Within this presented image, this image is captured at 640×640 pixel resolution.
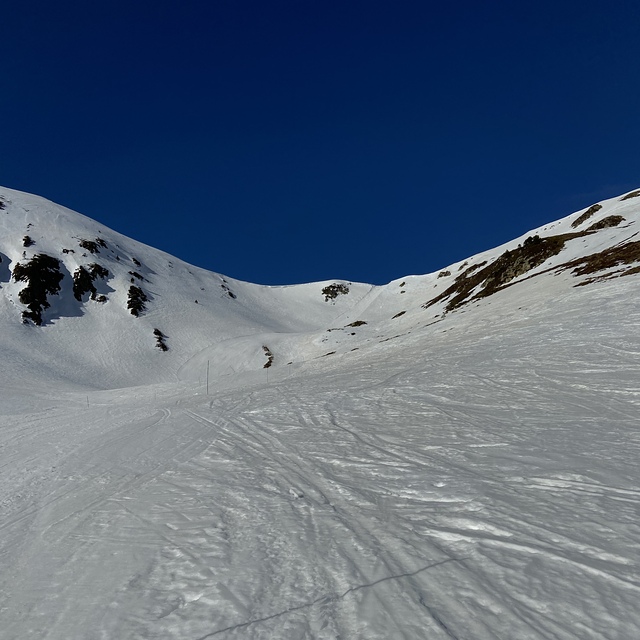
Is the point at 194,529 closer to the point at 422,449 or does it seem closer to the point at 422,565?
the point at 422,565

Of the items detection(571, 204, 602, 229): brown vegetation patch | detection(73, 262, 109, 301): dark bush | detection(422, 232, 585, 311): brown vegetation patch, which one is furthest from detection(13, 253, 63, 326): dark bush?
detection(571, 204, 602, 229): brown vegetation patch

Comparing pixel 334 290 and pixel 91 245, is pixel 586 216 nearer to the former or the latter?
pixel 334 290

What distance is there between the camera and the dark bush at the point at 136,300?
77062 millimetres

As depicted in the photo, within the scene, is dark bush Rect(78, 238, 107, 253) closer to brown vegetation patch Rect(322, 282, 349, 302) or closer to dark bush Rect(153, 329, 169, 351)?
dark bush Rect(153, 329, 169, 351)

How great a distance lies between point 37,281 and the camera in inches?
2822

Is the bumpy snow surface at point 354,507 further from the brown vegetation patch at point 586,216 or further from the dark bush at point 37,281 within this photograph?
the brown vegetation patch at point 586,216

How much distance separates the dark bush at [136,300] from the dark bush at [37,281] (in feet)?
37.8

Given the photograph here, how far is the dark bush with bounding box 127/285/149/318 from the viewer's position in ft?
253

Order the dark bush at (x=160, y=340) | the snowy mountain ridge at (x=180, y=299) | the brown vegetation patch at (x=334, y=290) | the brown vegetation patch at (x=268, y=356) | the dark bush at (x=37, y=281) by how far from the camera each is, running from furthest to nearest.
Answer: the brown vegetation patch at (x=334, y=290)
the dark bush at (x=160, y=340)
the dark bush at (x=37, y=281)
the brown vegetation patch at (x=268, y=356)
the snowy mountain ridge at (x=180, y=299)

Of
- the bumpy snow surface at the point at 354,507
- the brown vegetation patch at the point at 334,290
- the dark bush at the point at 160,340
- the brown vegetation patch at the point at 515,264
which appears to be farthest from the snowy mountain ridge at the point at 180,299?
the bumpy snow surface at the point at 354,507

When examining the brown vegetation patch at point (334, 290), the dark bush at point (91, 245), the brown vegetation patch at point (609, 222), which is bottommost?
the brown vegetation patch at point (609, 222)

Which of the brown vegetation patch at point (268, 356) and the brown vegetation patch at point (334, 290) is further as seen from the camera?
the brown vegetation patch at point (334, 290)

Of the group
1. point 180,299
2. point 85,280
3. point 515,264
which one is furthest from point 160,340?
point 515,264

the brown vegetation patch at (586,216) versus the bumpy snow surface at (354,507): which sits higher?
the brown vegetation patch at (586,216)
